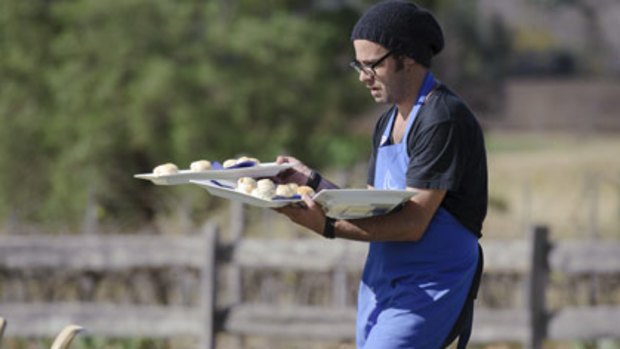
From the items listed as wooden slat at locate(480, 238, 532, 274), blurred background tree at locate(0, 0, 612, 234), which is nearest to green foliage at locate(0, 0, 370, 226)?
blurred background tree at locate(0, 0, 612, 234)

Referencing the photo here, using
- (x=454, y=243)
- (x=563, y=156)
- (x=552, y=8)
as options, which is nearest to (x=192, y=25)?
(x=454, y=243)

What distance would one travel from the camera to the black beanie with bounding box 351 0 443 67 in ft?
13.9

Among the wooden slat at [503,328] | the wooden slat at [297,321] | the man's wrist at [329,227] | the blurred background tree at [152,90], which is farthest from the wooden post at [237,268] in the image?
the blurred background tree at [152,90]

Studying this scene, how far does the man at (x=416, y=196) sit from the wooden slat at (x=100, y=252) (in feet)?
17.0

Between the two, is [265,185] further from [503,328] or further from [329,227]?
[503,328]

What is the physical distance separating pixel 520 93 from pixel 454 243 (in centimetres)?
4665

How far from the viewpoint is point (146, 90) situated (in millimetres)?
19406

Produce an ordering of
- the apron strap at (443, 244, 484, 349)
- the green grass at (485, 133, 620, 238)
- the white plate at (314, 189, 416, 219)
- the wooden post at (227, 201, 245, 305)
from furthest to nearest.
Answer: the green grass at (485, 133, 620, 238) → the wooden post at (227, 201, 245, 305) → the apron strap at (443, 244, 484, 349) → the white plate at (314, 189, 416, 219)

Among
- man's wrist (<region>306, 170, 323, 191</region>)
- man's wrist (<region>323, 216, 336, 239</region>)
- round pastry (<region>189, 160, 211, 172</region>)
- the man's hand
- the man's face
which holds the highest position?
the man's face

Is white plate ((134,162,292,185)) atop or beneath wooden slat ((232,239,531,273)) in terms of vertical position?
atop

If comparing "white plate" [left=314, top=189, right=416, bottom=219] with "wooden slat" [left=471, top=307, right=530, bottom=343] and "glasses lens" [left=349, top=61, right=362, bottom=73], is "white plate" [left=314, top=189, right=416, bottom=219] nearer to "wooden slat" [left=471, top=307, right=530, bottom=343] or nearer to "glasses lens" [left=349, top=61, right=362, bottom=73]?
"glasses lens" [left=349, top=61, right=362, bottom=73]

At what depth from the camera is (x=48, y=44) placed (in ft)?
68.6

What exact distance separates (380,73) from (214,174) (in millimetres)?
546

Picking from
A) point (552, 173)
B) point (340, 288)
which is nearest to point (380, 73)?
point (340, 288)
